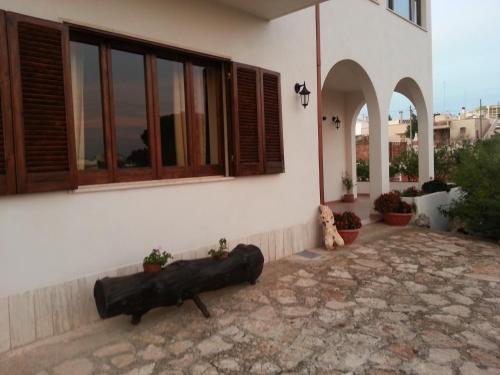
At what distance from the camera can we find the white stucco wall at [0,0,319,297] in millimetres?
3127

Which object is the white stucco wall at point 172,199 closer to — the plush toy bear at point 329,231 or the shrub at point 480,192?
the plush toy bear at point 329,231

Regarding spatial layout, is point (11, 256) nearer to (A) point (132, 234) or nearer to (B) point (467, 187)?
(A) point (132, 234)

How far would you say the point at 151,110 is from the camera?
4.09m

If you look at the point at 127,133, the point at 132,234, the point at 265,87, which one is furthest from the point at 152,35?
the point at 132,234

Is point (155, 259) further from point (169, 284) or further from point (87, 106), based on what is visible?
point (87, 106)

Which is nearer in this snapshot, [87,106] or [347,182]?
[87,106]

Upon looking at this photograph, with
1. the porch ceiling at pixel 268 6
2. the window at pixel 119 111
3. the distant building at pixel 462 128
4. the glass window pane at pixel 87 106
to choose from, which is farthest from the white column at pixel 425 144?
the distant building at pixel 462 128

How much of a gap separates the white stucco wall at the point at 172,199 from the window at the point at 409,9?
400 cm

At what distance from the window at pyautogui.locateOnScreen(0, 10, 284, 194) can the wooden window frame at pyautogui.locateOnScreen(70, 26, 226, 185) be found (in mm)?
11

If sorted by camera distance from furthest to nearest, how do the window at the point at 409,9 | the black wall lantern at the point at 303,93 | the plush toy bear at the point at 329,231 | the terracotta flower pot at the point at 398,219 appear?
the window at the point at 409,9, the terracotta flower pot at the point at 398,219, the plush toy bear at the point at 329,231, the black wall lantern at the point at 303,93

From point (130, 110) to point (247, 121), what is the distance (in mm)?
1580

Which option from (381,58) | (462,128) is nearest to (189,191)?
(381,58)

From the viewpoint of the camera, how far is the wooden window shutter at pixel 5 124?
2879mm

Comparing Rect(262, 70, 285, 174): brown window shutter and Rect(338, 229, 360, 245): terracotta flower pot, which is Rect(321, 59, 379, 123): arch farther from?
Rect(338, 229, 360, 245): terracotta flower pot
